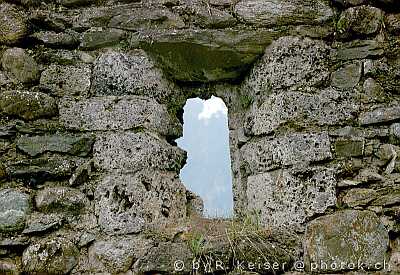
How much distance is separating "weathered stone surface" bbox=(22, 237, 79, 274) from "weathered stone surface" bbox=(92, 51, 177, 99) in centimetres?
86

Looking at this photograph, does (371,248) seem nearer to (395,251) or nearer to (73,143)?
(395,251)

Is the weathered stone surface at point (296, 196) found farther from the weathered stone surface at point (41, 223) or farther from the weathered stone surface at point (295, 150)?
the weathered stone surface at point (41, 223)

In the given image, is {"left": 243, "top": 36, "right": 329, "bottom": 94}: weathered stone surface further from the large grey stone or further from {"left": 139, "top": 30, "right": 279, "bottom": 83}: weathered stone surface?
the large grey stone

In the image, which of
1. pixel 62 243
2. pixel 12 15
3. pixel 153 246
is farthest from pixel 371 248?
pixel 12 15

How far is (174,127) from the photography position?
2.98m

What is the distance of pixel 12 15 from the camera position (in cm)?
289

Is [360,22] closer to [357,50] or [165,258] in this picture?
[357,50]

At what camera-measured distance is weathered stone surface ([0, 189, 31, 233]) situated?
2.57 metres

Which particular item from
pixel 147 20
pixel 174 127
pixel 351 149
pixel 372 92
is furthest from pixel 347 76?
pixel 147 20

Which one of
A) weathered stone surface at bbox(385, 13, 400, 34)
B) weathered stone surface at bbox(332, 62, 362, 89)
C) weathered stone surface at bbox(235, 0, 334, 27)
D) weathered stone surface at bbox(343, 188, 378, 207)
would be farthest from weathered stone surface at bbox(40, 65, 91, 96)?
weathered stone surface at bbox(385, 13, 400, 34)

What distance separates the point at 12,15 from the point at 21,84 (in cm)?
42

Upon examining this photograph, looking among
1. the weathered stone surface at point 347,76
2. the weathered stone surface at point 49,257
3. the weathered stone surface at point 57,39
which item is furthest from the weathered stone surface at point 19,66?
the weathered stone surface at point 347,76

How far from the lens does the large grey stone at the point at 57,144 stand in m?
2.69

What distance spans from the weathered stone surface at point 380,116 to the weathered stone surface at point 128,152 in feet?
3.75
